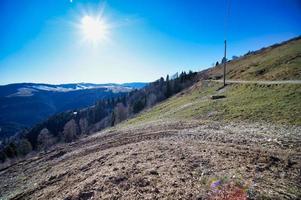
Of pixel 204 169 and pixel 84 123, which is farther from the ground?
pixel 204 169

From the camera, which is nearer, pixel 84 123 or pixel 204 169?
pixel 204 169

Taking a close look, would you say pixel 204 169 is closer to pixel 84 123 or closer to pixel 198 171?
pixel 198 171

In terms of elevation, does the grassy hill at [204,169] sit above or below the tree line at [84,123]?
above

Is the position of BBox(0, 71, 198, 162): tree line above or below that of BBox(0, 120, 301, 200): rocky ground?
below

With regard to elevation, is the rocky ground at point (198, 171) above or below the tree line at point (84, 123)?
above

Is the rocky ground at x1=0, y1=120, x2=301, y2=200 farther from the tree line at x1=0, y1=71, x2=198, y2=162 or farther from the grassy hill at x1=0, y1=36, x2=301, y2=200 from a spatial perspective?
the tree line at x1=0, y1=71, x2=198, y2=162

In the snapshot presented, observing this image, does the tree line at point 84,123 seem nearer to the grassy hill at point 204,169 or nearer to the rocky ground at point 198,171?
the grassy hill at point 204,169

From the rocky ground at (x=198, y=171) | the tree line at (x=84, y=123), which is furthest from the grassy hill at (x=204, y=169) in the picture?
the tree line at (x=84, y=123)

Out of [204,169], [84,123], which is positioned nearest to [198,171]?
[204,169]

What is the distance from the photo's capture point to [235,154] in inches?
470

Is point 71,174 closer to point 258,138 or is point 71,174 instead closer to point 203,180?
point 203,180

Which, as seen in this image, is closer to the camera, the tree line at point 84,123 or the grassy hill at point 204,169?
the grassy hill at point 204,169

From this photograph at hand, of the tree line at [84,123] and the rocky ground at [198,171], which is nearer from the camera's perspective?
the rocky ground at [198,171]

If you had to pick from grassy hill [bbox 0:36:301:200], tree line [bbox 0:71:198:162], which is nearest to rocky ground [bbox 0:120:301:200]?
grassy hill [bbox 0:36:301:200]
